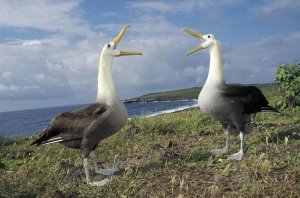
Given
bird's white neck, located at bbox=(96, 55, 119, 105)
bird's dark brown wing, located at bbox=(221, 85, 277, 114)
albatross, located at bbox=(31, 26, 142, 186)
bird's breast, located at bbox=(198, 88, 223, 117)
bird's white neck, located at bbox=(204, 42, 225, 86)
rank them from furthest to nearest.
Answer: bird's white neck, located at bbox=(204, 42, 225, 86) < bird's dark brown wing, located at bbox=(221, 85, 277, 114) < bird's breast, located at bbox=(198, 88, 223, 117) < bird's white neck, located at bbox=(96, 55, 119, 105) < albatross, located at bbox=(31, 26, 142, 186)

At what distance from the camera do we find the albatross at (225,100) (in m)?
7.53

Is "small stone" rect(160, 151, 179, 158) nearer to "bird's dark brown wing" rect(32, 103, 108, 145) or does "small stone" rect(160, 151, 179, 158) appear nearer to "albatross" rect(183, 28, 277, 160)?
"albatross" rect(183, 28, 277, 160)

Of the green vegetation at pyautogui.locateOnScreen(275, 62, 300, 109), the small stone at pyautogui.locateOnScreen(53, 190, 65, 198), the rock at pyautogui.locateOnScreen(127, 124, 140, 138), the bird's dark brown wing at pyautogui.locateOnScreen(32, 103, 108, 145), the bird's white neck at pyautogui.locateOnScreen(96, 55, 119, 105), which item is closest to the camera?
the small stone at pyautogui.locateOnScreen(53, 190, 65, 198)

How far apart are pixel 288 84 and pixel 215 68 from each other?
25.1 feet

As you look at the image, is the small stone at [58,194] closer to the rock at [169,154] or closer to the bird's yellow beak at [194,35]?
the rock at [169,154]

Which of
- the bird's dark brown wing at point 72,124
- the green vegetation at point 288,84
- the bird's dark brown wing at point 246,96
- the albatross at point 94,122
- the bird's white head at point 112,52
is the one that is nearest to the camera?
the albatross at point 94,122

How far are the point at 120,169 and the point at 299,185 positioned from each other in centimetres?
326

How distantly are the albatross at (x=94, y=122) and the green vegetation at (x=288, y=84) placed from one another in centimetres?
890

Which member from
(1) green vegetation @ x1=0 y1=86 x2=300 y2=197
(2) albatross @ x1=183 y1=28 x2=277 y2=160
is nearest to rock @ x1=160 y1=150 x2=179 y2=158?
(1) green vegetation @ x1=0 y1=86 x2=300 y2=197

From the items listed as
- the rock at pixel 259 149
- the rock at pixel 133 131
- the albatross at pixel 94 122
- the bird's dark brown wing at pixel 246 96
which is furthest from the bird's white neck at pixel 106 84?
the rock at pixel 133 131

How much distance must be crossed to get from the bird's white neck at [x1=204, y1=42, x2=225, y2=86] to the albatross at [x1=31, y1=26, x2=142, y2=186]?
1.90 meters

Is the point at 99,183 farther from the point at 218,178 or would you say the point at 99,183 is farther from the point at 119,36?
the point at 119,36

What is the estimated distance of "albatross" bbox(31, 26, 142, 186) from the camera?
22.1 feet

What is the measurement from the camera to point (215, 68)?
26.2ft
